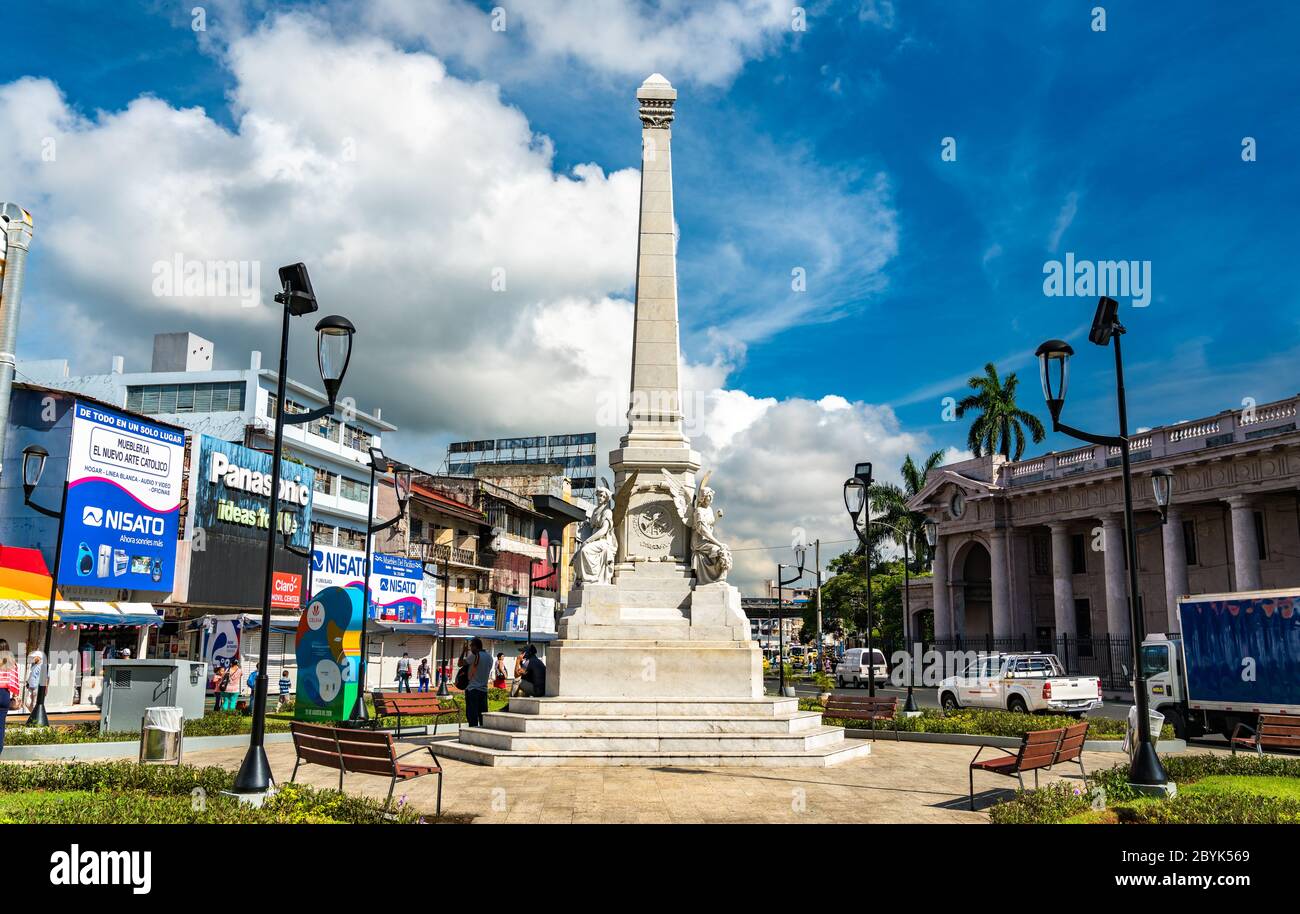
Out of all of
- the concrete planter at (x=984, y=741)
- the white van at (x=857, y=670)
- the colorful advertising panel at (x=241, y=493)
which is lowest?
the white van at (x=857, y=670)

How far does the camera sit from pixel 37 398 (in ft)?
98.6

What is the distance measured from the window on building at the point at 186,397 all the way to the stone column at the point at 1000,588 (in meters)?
37.9

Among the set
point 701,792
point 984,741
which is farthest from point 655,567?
point 984,741

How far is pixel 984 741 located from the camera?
15.7m

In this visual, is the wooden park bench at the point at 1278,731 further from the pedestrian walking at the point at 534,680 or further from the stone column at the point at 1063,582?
the stone column at the point at 1063,582

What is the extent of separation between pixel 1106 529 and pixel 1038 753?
1354 inches

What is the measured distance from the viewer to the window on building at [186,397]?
42.8m

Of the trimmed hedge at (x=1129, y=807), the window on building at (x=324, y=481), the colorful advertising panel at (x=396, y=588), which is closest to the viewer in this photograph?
the trimmed hedge at (x=1129, y=807)

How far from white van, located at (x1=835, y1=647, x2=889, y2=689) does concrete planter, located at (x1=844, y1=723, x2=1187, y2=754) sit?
27824 millimetres

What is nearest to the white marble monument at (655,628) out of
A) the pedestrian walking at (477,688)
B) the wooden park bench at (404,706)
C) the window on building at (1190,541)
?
the pedestrian walking at (477,688)

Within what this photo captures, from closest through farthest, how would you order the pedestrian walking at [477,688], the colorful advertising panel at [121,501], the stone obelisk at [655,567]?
the stone obelisk at [655,567], the pedestrian walking at [477,688], the colorful advertising panel at [121,501]

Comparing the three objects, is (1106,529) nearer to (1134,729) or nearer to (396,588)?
(1134,729)

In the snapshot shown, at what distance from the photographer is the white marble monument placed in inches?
480

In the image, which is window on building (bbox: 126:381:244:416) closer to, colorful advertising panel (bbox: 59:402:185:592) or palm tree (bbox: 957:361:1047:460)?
colorful advertising panel (bbox: 59:402:185:592)
